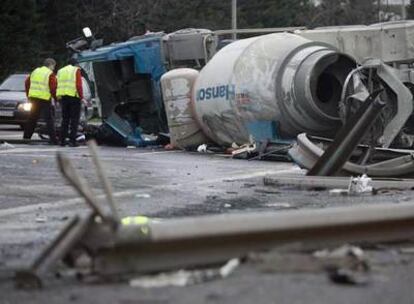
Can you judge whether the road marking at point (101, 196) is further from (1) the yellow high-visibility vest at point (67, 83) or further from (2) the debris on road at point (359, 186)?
(1) the yellow high-visibility vest at point (67, 83)

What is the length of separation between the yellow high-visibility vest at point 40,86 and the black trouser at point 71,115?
630mm

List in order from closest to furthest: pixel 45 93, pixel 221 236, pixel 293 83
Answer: pixel 221 236
pixel 293 83
pixel 45 93

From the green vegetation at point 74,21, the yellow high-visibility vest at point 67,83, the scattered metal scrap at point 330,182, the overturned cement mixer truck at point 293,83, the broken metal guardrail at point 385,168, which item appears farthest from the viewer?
the green vegetation at point 74,21

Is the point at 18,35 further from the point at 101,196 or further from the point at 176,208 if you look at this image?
the point at 176,208

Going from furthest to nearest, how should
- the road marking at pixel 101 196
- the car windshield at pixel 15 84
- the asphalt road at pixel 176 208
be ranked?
the car windshield at pixel 15 84 → the road marking at pixel 101 196 → the asphalt road at pixel 176 208

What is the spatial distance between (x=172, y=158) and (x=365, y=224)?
8.87m

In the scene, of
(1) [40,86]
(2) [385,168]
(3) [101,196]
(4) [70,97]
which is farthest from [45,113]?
(2) [385,168]

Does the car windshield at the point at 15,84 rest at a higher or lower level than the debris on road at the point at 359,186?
lower

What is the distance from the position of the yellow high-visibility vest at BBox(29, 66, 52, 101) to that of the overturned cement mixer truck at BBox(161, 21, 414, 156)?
2584 mm

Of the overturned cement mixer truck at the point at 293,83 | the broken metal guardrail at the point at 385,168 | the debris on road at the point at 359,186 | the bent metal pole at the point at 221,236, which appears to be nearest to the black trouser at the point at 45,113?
the overturned cement mixer truck at the point at 293,83

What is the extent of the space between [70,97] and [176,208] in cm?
895

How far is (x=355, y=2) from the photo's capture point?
77.9 metres

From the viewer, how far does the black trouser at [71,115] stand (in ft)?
53.3

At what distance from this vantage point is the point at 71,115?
16.3 meters
